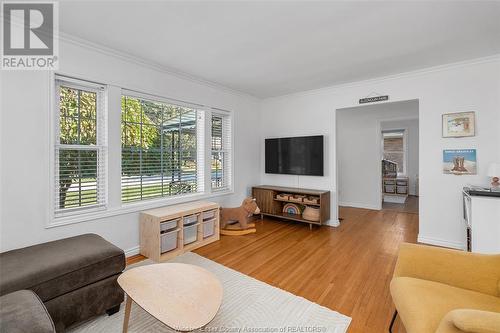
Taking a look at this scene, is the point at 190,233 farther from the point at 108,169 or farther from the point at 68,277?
the point at 68,277

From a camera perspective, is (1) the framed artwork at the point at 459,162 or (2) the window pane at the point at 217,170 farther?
(2) the window pane at the point at 217,170

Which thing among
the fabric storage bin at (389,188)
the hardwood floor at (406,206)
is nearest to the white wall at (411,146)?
the fabric storage bin at (389,188)

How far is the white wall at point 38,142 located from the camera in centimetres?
214

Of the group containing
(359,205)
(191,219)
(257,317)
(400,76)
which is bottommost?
(257,317)

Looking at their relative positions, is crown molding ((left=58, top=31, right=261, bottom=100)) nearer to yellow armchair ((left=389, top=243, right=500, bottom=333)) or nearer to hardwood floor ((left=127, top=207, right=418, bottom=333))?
hardwood floor ((left=127, top=207, right=418, bottom=333))

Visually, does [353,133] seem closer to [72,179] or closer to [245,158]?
[245,158]

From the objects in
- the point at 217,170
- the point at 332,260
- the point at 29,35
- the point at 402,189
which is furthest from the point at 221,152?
the point at 402,189

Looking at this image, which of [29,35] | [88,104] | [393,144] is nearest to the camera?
[29,35]

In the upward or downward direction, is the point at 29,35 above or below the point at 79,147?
above

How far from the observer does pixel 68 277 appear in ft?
5.55

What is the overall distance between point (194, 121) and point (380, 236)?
3.55m

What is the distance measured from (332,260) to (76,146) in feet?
10.7

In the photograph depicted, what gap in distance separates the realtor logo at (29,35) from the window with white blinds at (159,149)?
84 cm

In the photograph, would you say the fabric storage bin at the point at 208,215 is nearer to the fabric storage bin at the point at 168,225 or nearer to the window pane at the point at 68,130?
the fabric storage bin at the point at 168,225
